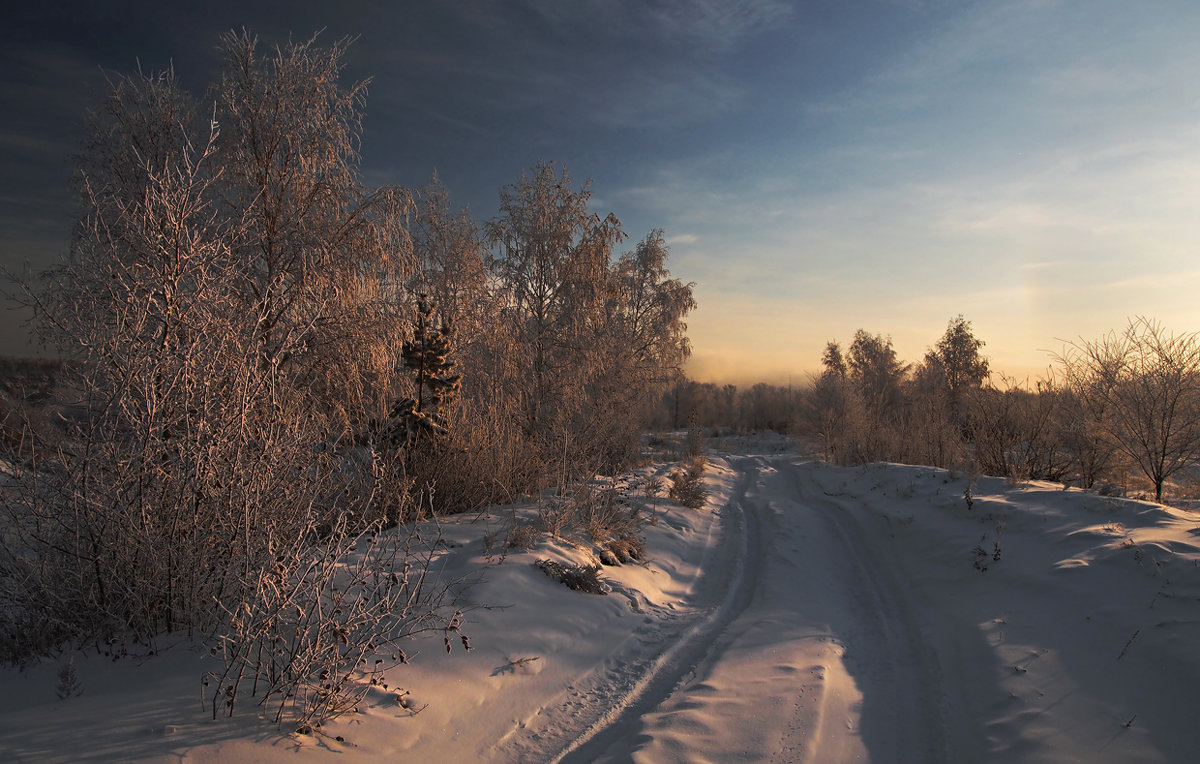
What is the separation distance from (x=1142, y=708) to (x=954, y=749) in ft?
3.67

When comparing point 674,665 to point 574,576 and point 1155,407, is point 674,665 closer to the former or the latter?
point 574,576

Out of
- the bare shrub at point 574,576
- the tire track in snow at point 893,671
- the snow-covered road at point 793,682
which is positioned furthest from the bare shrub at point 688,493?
the bare shrub at point 574,576

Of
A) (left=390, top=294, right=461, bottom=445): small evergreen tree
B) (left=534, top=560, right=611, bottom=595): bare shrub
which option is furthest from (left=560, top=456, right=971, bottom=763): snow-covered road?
(left=390, top=294, right=461, bottom=445): small evergreen tree

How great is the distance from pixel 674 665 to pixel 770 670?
0.71 metres

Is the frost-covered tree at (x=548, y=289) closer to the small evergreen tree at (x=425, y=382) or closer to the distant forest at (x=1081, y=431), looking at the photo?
the small evergreen tree at (x=425, y=382)

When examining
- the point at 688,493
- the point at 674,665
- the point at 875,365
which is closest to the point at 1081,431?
the point at 688,493

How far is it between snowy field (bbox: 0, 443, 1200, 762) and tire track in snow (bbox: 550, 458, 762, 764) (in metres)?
0.02

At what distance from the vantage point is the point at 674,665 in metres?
4.31

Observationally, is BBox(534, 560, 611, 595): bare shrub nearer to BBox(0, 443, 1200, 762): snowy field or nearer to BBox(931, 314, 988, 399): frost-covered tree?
BBox(0, 443, 1200, 762): snowy field

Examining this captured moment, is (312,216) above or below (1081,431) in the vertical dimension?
above

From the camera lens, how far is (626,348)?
61.3ft

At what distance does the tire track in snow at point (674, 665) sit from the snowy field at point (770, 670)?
23 mm

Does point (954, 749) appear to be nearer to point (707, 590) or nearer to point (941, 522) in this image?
point (707, 590)

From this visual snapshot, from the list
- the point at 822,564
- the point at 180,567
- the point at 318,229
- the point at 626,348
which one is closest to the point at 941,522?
the point at 822,564
